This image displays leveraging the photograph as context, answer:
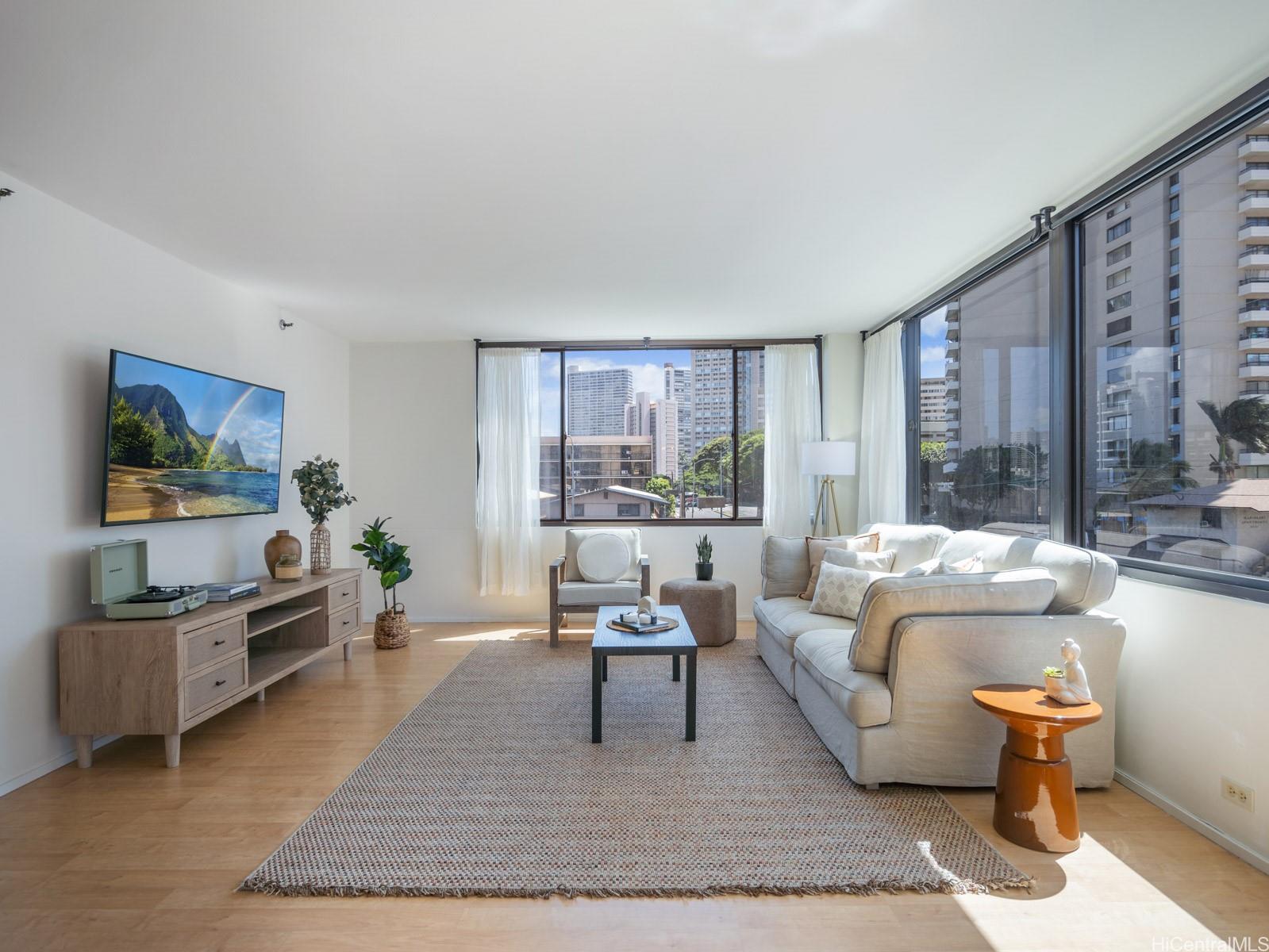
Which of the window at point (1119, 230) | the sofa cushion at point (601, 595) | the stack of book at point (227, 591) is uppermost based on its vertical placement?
the window at point (1119, 230)

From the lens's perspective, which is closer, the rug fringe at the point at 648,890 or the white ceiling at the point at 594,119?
the white ceiling at the point at 594,119

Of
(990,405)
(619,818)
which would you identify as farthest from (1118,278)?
(619,818)

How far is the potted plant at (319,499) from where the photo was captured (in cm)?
469

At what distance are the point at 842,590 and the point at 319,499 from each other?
3.63 m

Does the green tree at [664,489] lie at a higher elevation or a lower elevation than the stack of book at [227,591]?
higher

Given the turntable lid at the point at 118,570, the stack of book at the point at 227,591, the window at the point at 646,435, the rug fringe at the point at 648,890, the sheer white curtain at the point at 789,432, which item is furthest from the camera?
the window at the point at 646,435

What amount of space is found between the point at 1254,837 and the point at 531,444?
5115 millimetres

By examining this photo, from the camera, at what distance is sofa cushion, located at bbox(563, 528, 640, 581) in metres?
5.63

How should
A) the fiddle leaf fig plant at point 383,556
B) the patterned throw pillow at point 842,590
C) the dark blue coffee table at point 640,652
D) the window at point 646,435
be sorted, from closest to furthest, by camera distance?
the dark blue coffee table at point 640,652
the patterned throw pillow at point 842,590
the fiddle leaf fig plant at point 383,556
the window at point 646,435

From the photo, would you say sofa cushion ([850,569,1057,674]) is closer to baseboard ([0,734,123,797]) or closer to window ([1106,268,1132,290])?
window ([1106,268,1132,290])

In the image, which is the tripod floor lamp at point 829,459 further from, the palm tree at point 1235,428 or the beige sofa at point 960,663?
the palm tree at point 1235,428

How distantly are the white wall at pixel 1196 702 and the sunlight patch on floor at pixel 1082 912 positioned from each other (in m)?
0.47

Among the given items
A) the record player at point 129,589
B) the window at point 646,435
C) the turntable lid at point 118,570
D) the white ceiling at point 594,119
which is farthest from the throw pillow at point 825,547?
the turntable lid at point 118,570

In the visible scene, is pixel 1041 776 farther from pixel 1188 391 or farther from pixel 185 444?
pixel 185 444
